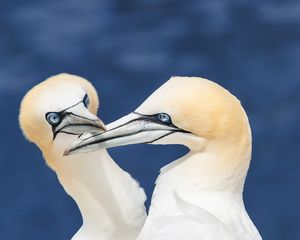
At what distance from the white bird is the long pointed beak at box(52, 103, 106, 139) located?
6cm

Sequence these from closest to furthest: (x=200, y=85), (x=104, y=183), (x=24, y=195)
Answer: (x=200, y=85)
(x=104, y=183)
(x=24, y=195)

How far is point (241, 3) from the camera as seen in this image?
429 inches

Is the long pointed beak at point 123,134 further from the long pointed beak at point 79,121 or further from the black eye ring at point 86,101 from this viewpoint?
the black eye ring at point 86,101

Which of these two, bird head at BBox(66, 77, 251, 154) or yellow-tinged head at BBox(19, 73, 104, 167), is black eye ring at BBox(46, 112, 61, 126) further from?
bird head at BBox(66, 77, 251, 154)

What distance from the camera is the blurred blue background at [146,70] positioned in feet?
31.8

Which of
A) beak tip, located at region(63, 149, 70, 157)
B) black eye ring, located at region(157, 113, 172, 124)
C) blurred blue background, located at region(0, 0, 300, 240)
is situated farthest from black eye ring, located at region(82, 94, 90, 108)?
blurred blue background, located at region(0, 0, 300, 240)

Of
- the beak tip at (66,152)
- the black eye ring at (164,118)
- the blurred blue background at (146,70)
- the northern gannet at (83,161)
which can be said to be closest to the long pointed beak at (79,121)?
the northern gannet at (83,161)

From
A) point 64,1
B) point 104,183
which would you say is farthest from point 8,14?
point 104,183

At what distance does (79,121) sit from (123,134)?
0.26 m

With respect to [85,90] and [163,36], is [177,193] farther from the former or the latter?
[163,36]

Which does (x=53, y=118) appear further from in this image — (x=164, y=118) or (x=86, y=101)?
(x=164, y=118)

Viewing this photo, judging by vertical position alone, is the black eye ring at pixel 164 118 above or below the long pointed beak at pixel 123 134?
above

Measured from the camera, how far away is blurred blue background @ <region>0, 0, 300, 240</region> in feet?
31.8

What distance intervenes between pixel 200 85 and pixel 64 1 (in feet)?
13.8
